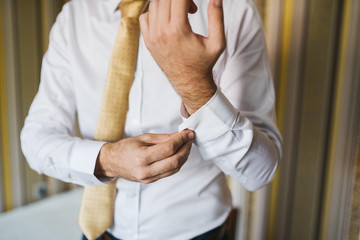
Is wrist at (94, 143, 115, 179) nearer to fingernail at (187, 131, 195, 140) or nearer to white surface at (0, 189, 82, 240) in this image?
fingernail at (187, 131, 195, 140)

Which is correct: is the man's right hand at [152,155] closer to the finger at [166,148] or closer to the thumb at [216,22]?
the finger at [166,148]

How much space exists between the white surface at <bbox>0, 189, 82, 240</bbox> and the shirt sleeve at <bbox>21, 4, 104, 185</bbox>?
77 cm

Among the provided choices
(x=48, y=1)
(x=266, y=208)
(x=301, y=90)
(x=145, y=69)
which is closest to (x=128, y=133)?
(x=145, y=69)

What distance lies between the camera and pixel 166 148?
0.50 meters

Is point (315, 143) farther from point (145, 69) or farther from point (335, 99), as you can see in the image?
point (145, 69)

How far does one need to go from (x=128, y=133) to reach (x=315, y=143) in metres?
1.00

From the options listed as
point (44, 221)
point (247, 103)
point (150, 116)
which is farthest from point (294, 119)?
point (44, 221)

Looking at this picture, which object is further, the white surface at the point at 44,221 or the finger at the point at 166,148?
the white surface at the point at 44,221

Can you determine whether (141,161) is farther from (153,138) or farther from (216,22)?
(216,22)

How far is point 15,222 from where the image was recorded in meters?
1.44

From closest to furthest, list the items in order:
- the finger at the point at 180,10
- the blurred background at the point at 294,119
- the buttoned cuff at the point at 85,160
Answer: the finger at the point at 180,10 < the buttoned cuff at the point at 85,160 < the blurred background at the point at 294,119

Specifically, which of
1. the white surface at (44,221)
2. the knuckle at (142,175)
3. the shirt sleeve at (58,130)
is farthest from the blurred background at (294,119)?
the knuckle at (142,175)

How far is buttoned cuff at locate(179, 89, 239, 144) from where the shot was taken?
0.51m

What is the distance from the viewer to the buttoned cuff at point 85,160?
2.06ft
